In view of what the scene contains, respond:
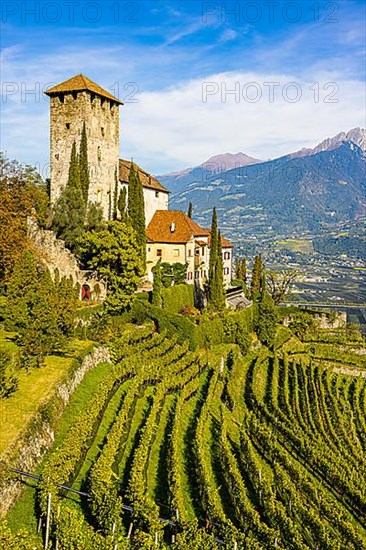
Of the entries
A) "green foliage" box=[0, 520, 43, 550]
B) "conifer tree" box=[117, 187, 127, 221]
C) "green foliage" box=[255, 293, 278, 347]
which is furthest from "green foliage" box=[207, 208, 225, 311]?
"green foliage" box=[0, 520, 43, 550]

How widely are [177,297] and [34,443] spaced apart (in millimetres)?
28963

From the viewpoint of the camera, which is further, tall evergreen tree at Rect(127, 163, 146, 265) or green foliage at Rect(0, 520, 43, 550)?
tall evergreen tree at Rect(127, 163, 146, 265)

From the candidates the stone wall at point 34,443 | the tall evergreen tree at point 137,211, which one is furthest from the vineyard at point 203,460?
the tall evergreen tree at point 137,211

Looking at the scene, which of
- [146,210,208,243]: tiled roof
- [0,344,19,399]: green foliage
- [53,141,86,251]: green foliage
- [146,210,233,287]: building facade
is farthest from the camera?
[146,210,208,243]: tiled roof

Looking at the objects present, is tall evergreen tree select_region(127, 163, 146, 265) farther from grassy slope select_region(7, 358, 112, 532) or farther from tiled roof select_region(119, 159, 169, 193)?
grassy slope select_region(7, 358, 112, 532)

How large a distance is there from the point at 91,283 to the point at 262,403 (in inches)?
704

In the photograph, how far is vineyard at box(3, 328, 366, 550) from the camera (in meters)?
17.3

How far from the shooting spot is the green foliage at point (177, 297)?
1827 inches

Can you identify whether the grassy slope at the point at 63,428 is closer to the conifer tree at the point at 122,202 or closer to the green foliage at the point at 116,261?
the green foliage at the point at 116,261

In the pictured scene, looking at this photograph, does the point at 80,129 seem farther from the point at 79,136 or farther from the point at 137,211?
the point at 137,211

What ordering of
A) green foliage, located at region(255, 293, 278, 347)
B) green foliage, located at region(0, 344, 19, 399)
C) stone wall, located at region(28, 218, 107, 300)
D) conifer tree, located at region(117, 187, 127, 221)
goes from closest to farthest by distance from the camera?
green foliage, located at region(0, 344, 19, 399) → stone wall, located at region(28, 218, 107, 300) → conifer tree, located at region(117, 187, 127, 221) → green foliage, located at region(255, 293, 278, 347)

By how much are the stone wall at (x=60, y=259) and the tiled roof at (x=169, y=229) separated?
9.59 m

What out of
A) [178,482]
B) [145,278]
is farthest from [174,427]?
[145,278]

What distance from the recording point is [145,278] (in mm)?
50031
